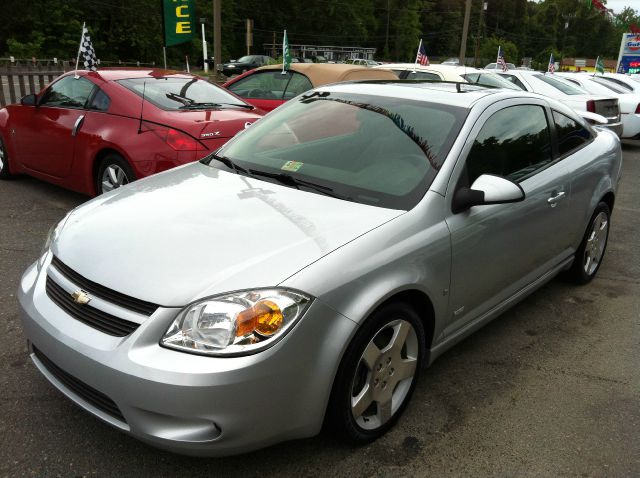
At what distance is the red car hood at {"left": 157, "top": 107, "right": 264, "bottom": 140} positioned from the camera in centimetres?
506

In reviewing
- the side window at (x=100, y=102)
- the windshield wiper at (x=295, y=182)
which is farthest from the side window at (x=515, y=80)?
the windshield wiper at (x=295, y=182)

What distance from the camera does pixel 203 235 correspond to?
95.3 inches

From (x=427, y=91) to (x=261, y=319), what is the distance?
194 cm

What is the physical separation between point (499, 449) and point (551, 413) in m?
0.48

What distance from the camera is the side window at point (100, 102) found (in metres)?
5.45

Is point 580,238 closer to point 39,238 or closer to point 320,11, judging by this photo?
point 39,238

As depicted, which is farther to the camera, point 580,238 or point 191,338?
point 580,238

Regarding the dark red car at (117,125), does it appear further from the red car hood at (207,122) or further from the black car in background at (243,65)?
the black car in background at (243,65)

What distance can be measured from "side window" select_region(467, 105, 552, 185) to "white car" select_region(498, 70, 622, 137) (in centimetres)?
669

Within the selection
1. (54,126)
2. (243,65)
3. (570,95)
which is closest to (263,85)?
(54,126)

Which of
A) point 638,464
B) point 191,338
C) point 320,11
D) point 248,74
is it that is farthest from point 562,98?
point 320,11

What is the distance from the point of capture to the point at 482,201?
9.09 ft

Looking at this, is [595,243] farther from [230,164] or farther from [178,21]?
[178,21]

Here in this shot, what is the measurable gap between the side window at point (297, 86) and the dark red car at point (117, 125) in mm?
1769
